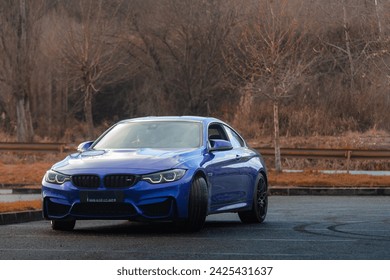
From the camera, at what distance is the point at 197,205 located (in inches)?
516

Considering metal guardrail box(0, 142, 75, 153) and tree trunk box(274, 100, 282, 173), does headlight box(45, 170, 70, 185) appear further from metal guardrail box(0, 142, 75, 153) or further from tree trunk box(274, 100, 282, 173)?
metal guardrail box(0, 142, 75, 153)

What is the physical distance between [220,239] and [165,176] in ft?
3.29

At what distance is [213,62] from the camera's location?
44594mm

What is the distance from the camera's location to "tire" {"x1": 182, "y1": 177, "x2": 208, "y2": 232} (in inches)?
512

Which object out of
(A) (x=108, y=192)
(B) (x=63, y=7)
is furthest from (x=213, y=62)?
(A) (x=108, y=192)

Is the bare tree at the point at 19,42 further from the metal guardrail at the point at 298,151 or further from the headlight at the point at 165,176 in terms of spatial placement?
the headlight at the point at 165,176

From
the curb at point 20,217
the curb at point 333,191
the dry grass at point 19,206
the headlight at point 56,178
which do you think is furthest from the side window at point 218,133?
the curb at point 333,191

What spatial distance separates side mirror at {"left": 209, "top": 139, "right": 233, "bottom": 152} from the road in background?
106cm

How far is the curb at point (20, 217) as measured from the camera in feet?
52.3

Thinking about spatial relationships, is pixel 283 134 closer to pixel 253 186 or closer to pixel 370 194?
pixel 370 194

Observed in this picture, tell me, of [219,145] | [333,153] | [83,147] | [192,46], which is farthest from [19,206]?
[192,46]

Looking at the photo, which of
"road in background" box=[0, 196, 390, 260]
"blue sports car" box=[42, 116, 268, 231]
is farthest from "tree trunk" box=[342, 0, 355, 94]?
"blue sports car" box=[42, 116, 268, 231]

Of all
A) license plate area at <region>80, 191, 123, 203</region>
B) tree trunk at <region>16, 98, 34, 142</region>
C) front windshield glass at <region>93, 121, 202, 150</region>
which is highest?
front windshield glass at <region>93, 121, 202, 150</region>

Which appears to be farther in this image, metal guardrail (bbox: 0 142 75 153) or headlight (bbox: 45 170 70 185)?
metal guardrail (bbox: 0 142 75 153)
